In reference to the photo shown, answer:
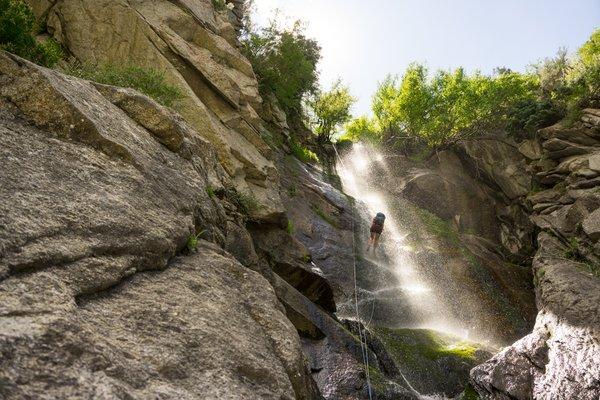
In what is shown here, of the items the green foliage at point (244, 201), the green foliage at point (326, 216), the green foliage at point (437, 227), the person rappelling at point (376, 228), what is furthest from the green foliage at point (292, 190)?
the green foliage at point (437, 227)

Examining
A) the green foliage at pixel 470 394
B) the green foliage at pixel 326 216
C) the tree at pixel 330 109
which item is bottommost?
the green foliage at pixel 470 394

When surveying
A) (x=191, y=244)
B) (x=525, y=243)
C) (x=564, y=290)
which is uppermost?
(x=525, y=243)

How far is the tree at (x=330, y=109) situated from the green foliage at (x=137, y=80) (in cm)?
2825

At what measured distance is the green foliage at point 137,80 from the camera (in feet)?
30.9

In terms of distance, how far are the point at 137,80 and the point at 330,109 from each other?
95.6ft

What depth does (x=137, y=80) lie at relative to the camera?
32.6ft

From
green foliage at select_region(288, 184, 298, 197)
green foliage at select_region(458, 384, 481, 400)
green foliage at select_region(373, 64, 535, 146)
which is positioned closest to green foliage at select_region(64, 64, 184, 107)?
green foliage at select_region(288, 184, 298, 197)

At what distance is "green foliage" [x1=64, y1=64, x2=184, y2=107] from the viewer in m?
9.42

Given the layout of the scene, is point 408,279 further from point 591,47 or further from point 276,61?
point 591,47

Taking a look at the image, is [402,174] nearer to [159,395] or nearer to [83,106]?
[83,106]

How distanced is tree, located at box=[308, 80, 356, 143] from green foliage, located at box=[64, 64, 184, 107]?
2825cm

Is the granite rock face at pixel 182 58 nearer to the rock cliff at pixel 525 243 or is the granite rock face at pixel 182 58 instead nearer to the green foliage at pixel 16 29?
the green foliage at pixel 16 29

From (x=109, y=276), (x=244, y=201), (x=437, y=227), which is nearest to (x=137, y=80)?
(x=244, y=201)

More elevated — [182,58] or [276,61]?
[276,61]
